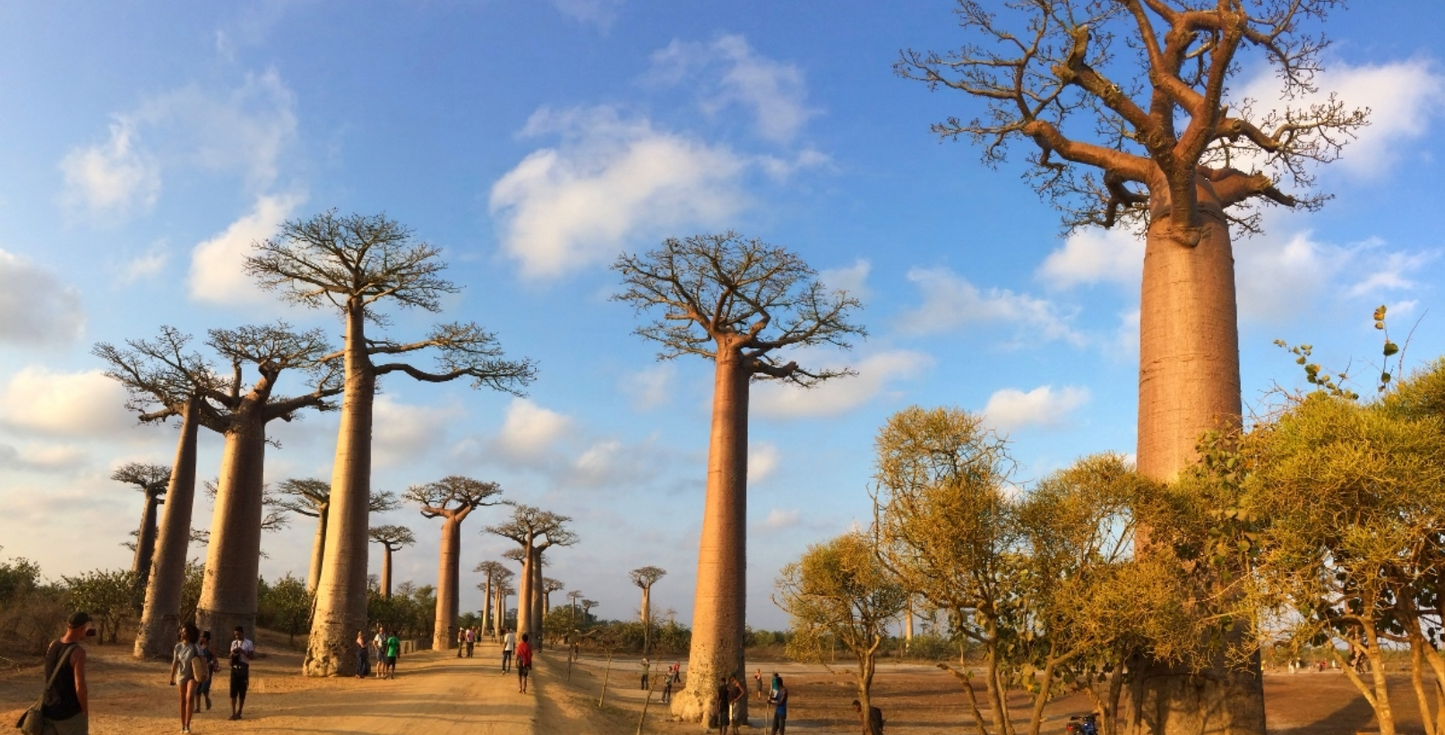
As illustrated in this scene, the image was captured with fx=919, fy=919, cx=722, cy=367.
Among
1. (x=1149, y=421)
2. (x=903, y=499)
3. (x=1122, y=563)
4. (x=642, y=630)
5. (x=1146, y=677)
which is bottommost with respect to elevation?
(x=642, y=630)

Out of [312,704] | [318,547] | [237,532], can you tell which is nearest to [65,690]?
[312,704]

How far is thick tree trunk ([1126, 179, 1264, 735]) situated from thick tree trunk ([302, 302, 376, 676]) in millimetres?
12823

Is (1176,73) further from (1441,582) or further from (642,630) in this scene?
(642,630)

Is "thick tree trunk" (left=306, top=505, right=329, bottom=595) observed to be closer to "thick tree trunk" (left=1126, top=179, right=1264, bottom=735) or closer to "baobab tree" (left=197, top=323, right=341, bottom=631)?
"baobab tree" (left=197, top=323, right=341, bottom=631)

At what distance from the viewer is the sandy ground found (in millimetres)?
10844

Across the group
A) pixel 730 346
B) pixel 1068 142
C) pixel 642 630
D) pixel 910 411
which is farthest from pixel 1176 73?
pixel 642 630

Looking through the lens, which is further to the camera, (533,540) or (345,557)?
(533,540)

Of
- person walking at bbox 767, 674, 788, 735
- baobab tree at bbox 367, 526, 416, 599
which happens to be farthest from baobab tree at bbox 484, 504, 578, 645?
person walking at bbox 767, 674, 788, 735

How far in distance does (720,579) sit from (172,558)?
12.7m

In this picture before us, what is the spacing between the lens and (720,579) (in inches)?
623

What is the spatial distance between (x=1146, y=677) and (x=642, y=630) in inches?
1664

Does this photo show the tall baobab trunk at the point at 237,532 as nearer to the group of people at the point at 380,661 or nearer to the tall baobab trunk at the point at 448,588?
the group of people at the point at 380,661

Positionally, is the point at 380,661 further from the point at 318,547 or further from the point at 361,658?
the point at 318,547

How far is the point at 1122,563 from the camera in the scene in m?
9.24
